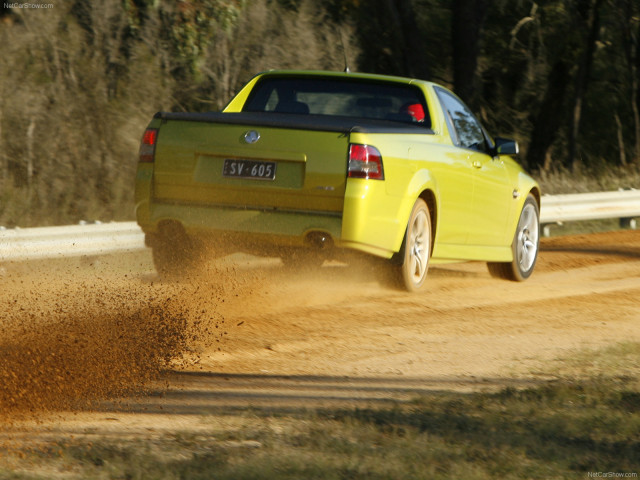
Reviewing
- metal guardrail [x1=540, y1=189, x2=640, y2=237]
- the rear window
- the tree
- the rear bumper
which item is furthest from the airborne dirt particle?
the tree

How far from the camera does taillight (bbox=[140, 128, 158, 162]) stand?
25.4 feet

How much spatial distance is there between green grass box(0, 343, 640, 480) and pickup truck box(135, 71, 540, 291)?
7.36ft

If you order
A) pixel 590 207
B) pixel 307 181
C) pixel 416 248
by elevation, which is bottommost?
pixel 590 207

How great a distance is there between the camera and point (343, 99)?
8.78 m

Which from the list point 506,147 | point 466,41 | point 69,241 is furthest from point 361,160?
point 466,41

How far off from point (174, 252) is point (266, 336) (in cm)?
129

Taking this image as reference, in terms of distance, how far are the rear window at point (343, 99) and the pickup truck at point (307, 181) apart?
0.04 feet

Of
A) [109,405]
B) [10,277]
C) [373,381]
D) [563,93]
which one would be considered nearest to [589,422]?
[373,381]

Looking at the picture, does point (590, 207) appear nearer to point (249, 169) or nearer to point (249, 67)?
point (249, 67)

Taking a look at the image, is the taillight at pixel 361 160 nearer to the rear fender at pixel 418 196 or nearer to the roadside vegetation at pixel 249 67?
the rear fender at pixel 418 196

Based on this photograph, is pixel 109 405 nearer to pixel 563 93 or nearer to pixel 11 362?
pixel 11 362

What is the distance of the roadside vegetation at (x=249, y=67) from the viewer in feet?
55.6

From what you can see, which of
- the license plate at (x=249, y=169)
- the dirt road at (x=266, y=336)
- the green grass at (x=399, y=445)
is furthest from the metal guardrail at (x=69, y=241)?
the green grass at (x=399, y=445)

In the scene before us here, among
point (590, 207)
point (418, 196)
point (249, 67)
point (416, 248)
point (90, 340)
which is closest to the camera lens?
point (90, 340)
